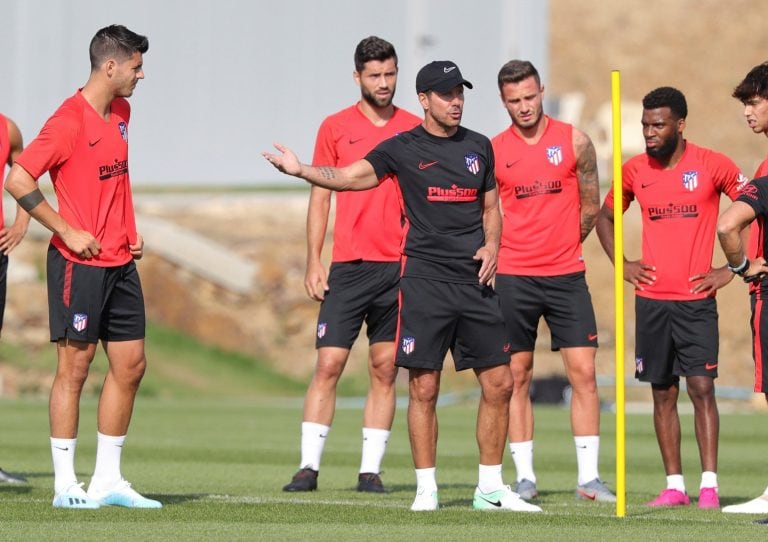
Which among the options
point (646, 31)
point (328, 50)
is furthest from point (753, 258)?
point (646, 31)

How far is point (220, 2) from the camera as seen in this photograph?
2845cm

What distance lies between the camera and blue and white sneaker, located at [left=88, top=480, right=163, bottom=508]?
8.81 m

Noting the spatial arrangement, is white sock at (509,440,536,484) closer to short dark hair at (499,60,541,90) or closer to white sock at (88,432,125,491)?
short dark hair at (499,60,541,90)

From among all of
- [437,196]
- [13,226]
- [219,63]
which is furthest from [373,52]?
[219,63]

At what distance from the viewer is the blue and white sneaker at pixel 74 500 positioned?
8.71 meters

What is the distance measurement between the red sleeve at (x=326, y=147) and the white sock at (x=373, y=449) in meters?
1.84

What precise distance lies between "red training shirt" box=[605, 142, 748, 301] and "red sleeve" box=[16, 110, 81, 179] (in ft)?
12.1

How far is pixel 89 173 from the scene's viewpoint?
873 centimetres

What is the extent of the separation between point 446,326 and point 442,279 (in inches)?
10.3

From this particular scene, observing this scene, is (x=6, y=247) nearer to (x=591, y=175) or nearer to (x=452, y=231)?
(x=452, y=231)

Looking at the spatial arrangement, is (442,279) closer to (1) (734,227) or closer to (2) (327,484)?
(1) (734,227)

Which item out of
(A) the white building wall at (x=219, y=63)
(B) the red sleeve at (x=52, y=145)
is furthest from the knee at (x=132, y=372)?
(A) the white building wall at (x=219, y=63)

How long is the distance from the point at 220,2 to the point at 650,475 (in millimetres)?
18187

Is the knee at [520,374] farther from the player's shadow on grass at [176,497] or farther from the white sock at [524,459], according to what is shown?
the player's shadow on grass at [176,497]
